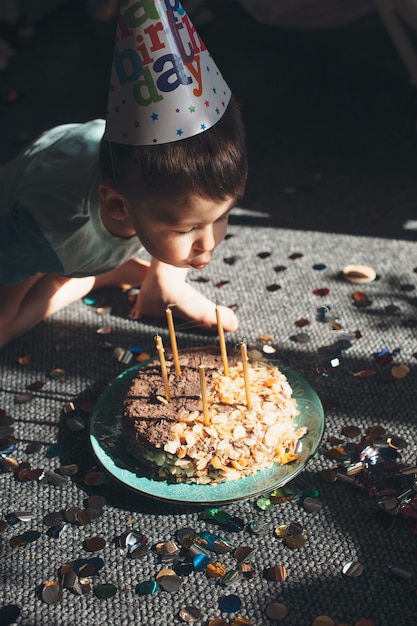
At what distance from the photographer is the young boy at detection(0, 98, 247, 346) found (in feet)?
4.15

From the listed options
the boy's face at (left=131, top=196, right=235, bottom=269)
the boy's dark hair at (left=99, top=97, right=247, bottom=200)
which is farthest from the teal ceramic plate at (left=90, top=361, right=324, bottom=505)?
the boy's dark hair at (left=99, top=97, right=247, bottom=200)

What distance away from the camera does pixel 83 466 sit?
51.6 inches

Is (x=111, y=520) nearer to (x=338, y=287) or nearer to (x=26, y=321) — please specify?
(x=26, y=321)

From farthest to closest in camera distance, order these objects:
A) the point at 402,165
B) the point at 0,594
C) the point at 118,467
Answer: the point at 402,165, the point at 118,467, the point at 0,594

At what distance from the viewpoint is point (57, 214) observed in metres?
1.46

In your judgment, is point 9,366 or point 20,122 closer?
point 9,366

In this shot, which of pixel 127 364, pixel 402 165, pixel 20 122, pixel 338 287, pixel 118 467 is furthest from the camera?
pixel 20 122

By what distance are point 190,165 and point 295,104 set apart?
123 centimetres

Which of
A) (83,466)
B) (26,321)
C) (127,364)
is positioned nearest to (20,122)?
(26,321)

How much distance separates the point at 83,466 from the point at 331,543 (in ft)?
1.34

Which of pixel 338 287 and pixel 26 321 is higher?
pixel 26 321

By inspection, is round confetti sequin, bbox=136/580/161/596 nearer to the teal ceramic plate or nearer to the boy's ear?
the teal ceramic plate

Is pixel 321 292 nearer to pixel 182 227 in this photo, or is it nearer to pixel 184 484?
pixel 182 227

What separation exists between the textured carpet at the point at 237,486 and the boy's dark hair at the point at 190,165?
0.38 meters
